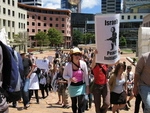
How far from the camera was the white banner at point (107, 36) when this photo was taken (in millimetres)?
5602

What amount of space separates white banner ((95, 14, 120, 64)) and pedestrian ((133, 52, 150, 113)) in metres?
0.68

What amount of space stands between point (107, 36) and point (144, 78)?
1125mm

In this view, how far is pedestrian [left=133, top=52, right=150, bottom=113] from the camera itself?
500 centimetres

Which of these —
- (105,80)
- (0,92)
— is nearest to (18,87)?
(0,92)

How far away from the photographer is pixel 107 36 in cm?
561

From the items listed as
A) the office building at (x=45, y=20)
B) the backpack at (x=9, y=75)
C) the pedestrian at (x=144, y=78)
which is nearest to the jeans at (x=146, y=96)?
the pedestrian at (x=144, y=78)

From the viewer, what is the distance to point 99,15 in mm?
5574

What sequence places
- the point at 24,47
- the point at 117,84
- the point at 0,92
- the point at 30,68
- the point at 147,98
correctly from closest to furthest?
the point at 0,92
the point at 147,98
the point at 117,84
the point at 30,68
the point at 24,47

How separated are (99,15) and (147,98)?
6.07ft

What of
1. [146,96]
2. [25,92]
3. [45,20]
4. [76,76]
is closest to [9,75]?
[146,96]

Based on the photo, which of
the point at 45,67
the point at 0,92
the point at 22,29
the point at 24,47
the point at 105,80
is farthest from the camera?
the point at 22,29

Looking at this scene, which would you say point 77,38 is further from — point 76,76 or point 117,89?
point 76,76

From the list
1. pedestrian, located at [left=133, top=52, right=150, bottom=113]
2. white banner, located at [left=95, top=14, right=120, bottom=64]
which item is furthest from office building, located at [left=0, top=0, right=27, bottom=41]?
pedestrian, located at [left=133, top=52, right=150, bottom=113]

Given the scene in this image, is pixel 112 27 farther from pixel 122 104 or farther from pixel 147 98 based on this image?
pixel 122 104
